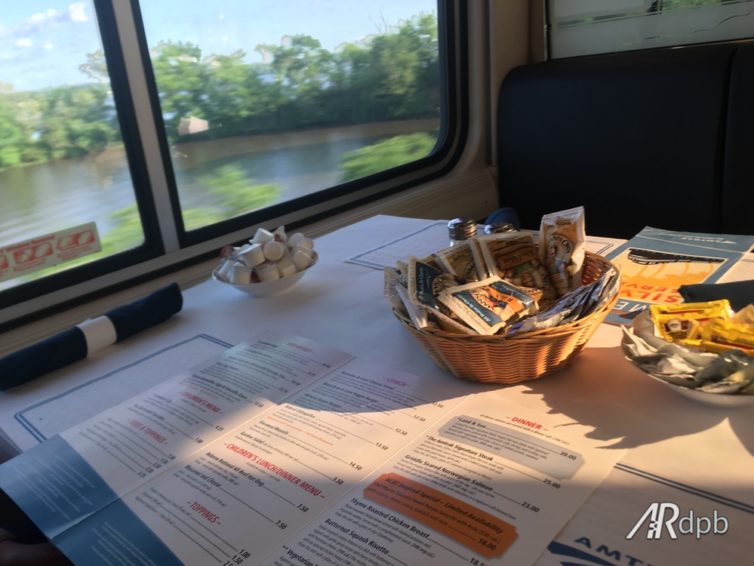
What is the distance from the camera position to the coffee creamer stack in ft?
4.38

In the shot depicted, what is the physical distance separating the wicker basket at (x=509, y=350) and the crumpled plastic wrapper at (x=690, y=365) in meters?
0.06

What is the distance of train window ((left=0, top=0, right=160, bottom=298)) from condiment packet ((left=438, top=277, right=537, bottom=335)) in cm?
111

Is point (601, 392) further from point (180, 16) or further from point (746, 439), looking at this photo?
point (180, 16)

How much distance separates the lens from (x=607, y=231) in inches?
97.0

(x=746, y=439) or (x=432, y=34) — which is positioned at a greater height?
(x=432, y=34)

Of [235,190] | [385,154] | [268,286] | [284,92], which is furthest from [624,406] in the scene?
[385,154]

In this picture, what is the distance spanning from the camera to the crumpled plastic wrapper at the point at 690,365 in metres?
0.75

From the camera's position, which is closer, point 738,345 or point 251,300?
point 738,345

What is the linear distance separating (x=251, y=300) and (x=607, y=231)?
5.31 feet

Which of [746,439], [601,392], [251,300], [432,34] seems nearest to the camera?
[746,439]

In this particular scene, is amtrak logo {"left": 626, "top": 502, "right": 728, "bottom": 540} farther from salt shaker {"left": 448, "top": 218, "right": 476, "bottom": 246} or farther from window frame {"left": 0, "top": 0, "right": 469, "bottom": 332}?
window frame {"left": 0, "top": 0, "right": 469, "bottom": 332}

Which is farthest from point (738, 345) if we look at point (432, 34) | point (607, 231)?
point (432, 34)

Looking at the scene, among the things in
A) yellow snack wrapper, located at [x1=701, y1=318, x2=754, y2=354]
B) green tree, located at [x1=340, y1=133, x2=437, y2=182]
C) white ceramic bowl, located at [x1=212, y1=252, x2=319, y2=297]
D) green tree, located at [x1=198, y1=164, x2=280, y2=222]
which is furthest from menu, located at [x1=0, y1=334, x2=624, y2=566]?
green tree, located at [x1=340, y1=133, x2=437, y2=182]

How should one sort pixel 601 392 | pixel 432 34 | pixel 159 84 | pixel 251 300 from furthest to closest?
pixel 432 34 < pixel 159 84 < pixel 251 300 < pixel 601 392
